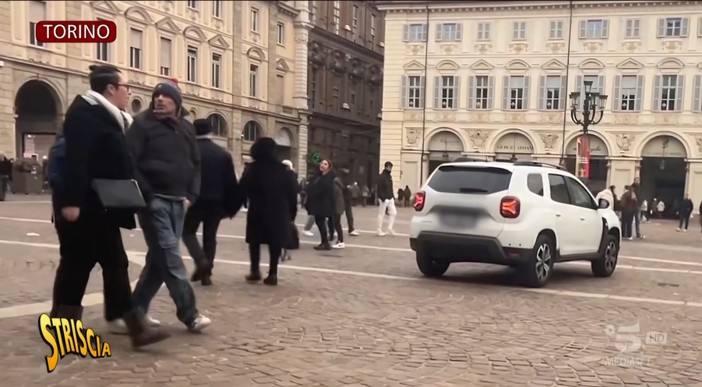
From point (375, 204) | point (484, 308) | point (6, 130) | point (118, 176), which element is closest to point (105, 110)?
point (118, 176)

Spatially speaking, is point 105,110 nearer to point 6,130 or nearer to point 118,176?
point 118,176

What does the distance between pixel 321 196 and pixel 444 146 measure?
32172 mm

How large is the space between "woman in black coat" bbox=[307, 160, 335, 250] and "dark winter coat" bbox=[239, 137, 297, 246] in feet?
15.2

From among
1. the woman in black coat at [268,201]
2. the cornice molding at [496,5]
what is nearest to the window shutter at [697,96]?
the cornice molding at [496,5]

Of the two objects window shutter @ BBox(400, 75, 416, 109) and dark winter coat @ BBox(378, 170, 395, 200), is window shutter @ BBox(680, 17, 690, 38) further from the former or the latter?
dark winter coat @ BBox(378, 170, 395, 200)

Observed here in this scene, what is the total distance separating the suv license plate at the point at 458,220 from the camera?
30.0 feet

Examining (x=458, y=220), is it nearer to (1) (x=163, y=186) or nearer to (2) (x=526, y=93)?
(1) (x=163, y=186)

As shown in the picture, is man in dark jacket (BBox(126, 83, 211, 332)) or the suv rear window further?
the suv rear window

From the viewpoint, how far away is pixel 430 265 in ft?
32.5

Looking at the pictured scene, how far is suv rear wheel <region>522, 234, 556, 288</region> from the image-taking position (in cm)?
904

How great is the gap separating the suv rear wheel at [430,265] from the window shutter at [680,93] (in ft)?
116

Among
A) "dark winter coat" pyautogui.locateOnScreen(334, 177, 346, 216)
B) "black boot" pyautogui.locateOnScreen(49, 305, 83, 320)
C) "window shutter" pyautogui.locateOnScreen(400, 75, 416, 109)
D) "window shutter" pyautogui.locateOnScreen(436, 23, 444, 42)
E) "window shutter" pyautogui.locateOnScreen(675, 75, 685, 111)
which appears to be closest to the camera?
"black boot" pyautogui.locateOnScreen(49, 305, 83, 320)

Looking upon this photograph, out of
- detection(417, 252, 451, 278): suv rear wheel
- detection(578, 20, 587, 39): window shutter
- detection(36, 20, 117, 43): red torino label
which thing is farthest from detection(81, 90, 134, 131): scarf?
detection(578, 20, 587, 39): window shutter

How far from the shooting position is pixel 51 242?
1209 centimetres
